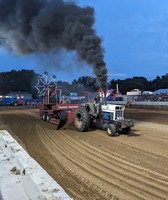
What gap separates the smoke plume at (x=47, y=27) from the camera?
19.2m

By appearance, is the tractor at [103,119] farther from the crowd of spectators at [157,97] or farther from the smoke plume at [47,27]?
the crowd of spectators at [157,97]

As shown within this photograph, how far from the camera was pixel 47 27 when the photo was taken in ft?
68.4

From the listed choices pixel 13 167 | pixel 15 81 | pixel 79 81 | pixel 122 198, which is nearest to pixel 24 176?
pixel 13 167

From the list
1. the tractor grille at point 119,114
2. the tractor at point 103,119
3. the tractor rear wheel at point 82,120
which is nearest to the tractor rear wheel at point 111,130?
the tractor at point 103,119

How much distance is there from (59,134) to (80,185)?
8535 mm

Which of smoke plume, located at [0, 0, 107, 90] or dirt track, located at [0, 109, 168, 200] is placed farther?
smoke plume, located at [0, 0, 107, 90]

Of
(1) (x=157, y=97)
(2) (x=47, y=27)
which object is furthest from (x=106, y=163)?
(1) (x=157, y=97)

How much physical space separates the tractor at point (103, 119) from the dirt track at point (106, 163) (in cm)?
46

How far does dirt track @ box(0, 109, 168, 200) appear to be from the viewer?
20.7 feet

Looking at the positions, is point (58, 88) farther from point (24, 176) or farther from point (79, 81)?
point (24, 176)

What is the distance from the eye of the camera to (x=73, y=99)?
2069 centimetres

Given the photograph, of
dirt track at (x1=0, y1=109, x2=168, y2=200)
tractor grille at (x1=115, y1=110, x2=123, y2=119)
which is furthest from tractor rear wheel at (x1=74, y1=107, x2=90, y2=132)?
tractor grille at (x1=115, y1=110, x2=123, y2=119)

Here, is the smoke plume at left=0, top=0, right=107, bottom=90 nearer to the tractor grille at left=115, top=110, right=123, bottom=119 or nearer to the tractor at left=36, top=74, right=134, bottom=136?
the tractor at left=36, top=74, right=134, bottom=136

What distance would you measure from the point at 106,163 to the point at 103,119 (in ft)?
21.5
